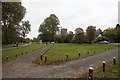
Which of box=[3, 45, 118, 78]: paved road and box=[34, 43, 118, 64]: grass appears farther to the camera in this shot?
box=[34, 43, 118, 64]: grass

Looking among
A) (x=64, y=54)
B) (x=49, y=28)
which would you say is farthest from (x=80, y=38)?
(x=64, y=54)

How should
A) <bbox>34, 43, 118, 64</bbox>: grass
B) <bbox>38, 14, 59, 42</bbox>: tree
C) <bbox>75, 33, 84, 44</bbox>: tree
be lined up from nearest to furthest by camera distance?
<bbox>34, 43, 118, 64</bbox>: grass < <bbox>75, 33, 84, 44</bbox>: tree < <bbox>38, 14, 59, 42</bbox>: tree

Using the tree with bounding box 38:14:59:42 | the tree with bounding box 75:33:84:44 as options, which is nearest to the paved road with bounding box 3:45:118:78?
the tree with bounding box 75:33:84:44

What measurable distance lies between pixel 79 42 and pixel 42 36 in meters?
41.2

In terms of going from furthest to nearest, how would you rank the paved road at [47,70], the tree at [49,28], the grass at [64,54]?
the tree at [49,28], the grass at [64,54], the paved road at [47,70]

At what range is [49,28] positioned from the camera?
116 m

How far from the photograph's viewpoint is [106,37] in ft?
305

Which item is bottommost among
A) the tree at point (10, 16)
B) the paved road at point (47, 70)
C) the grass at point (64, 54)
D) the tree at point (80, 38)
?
the paved road at point (47, 70)

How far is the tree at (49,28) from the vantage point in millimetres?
115250

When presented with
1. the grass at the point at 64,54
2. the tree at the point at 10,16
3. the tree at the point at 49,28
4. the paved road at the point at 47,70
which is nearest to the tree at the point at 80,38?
the tree at the point at 10,16

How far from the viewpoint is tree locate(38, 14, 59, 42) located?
115250mm

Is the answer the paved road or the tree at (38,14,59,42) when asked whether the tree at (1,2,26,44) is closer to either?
the paved road

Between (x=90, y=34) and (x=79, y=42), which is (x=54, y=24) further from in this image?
(x=90, y=34)

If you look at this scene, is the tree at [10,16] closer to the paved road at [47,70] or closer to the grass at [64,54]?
the grass at [64,54]
